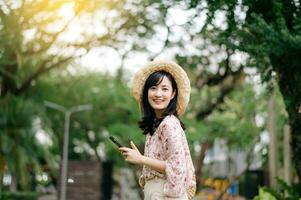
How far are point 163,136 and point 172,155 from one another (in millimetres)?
157

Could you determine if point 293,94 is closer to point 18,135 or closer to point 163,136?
point 163,136

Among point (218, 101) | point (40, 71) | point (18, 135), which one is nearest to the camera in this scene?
point (18, 135)

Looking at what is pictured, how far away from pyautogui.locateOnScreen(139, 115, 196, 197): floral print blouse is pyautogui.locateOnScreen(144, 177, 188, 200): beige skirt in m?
0.03

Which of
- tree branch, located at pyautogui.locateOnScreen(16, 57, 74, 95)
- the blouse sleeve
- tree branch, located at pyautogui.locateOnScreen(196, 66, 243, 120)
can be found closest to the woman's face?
the blouse sleeve

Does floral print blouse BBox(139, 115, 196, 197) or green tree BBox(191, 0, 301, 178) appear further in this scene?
green tree BBox(191, 0, 301, 178)

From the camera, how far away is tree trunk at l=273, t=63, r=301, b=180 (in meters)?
9.67

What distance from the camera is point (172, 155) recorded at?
13.8 feet

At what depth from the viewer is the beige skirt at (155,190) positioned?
4.26 metres

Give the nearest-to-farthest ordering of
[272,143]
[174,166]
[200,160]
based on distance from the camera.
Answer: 1. [174,166]
2. [272,143]
3. [200,160]

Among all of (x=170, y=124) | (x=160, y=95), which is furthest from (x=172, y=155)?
(x=160, y=95)

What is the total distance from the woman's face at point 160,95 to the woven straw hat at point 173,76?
0.07m

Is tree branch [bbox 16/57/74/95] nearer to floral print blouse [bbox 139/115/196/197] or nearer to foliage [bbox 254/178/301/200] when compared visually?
foliage [bbox 254/178/301/200]

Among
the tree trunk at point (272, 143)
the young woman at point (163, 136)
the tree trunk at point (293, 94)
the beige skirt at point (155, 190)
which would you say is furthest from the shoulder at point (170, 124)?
the tree trunk at point (272, 143)

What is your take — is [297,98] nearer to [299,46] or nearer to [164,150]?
[299,46]
